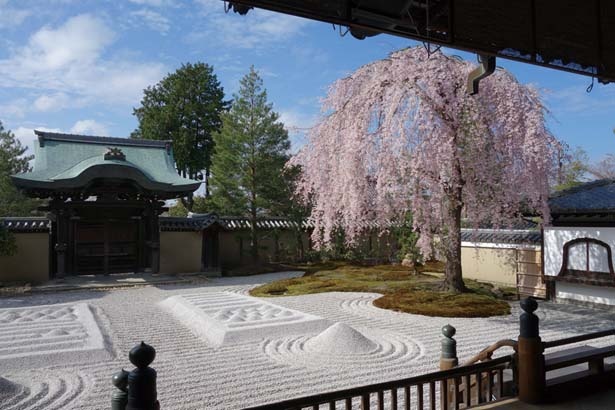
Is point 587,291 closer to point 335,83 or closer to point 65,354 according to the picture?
point 335,83

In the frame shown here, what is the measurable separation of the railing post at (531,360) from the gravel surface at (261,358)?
232 cm

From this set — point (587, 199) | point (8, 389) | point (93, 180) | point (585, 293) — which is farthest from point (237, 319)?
point (93, 180)

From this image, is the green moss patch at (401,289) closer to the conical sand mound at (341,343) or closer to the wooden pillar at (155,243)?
→ the conical sand mound at (341,343)

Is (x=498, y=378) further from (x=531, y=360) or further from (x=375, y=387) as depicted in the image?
(x=375, y=387)

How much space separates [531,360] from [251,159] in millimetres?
17178

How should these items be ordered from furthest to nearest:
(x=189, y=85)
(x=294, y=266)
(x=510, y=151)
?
(x=189, y=85)
(x=294, y=266)
(x=510, y=151)

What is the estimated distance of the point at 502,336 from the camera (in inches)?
312

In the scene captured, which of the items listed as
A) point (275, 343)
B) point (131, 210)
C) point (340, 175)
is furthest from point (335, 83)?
point (131, 210)

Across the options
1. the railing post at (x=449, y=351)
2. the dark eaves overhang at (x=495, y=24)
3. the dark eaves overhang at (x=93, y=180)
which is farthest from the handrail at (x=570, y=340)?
the dark eaves overhang at (x=93, y=180)

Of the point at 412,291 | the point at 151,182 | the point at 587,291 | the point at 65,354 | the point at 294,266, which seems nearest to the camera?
the point at 65,354

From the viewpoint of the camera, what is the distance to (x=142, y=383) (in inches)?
85.2

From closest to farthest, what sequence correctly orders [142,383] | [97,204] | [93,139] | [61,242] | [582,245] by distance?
[142,383], [582,245], [61,242], [97,204], [93,139]

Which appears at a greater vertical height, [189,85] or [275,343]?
[189,85]

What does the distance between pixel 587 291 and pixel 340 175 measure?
6.92m
